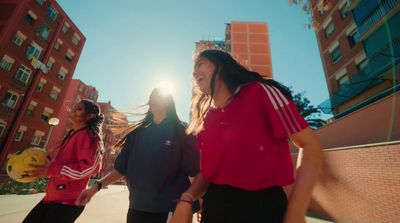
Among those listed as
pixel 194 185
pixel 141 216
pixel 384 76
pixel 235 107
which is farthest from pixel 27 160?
pixel 384 76

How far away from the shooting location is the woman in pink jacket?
237cm

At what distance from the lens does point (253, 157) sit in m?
1.06

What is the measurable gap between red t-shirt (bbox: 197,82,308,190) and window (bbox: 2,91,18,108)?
26.6 meters

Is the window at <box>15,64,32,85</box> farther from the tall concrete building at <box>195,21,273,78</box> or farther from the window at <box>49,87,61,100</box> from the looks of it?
the tall concrete building at <box>195,21,273,78</box>

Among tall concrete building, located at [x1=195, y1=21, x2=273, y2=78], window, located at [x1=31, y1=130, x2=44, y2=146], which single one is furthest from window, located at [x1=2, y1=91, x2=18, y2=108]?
tall concrete building, located at [x1=195, y1=21, x2=273, y2=78]

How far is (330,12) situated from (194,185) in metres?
21.5

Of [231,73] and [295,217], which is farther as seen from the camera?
[231,73]

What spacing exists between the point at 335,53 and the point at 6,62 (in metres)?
29.1

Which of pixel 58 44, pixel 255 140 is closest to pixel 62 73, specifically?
pixel 58 44

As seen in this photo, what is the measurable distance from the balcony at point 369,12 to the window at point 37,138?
31256 millimetres

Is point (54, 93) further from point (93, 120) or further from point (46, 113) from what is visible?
point (93, 120)

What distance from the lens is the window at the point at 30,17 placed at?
22.1 metres

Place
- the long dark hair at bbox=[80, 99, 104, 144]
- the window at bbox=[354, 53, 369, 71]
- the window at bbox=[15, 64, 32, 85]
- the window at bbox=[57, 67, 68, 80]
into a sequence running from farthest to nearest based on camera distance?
the window at bbox=[57, 67, 68, 80], the window at bbox=[15, 64, 32, 85], the window at bbox=[354, 53, 369, 71], the long dark hair at bbox=[80, 99, 104, 144]

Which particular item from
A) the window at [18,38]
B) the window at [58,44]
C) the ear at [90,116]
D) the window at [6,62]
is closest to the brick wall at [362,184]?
the ear at [90,116]
